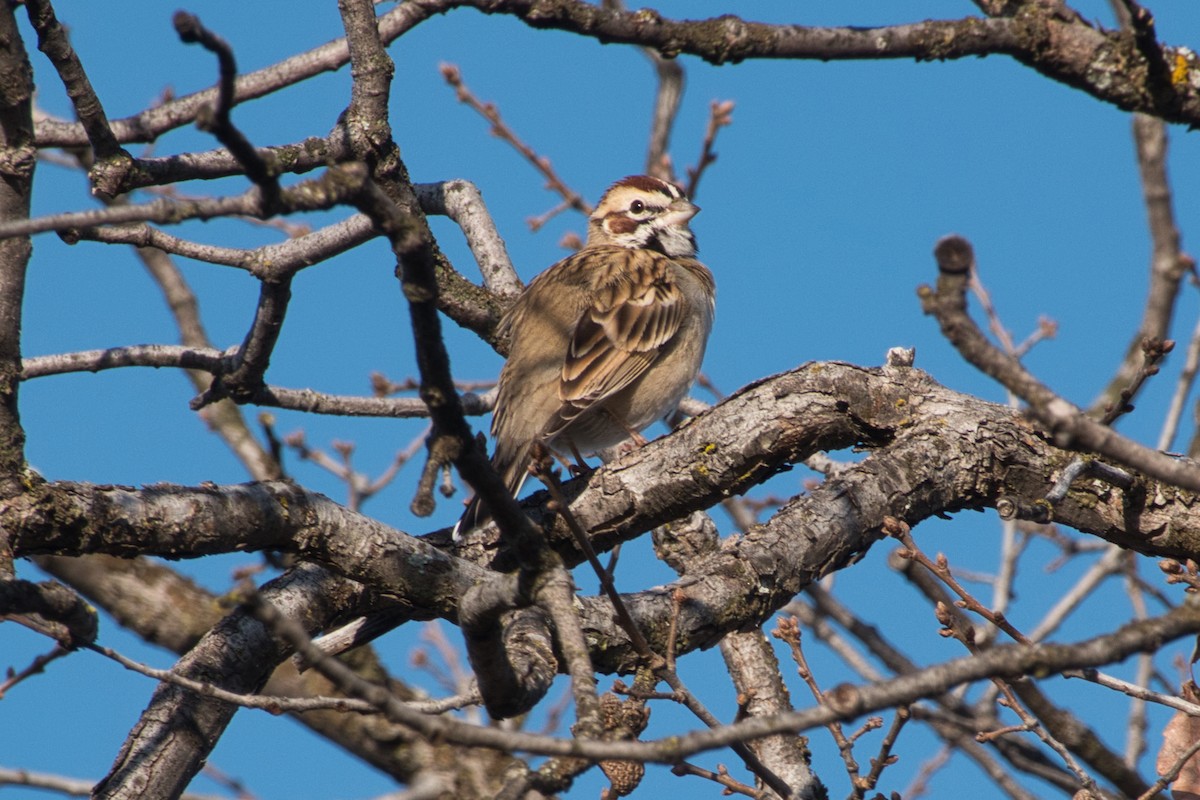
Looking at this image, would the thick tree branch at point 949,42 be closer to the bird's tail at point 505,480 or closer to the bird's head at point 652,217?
the bird's tail at point 505,480

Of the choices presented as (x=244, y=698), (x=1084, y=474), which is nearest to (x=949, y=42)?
(x=1084, y=474)

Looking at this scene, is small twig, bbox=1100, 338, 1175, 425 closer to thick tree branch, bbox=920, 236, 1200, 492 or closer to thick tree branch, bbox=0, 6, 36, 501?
thick tree branch, bbox=920, 236, 1200, 492

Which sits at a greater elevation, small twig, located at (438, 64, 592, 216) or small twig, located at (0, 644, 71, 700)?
small twig, located at (438, 64, 592, 216)

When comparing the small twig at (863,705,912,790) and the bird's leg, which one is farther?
the bird's leg

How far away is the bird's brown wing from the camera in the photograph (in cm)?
560

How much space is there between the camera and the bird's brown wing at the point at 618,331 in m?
5.60

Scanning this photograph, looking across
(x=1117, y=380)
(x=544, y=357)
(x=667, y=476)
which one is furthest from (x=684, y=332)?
(x=1117, y=380)

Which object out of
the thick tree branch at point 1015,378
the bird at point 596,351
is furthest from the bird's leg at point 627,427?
→ the thick tree branch at point 1015,378

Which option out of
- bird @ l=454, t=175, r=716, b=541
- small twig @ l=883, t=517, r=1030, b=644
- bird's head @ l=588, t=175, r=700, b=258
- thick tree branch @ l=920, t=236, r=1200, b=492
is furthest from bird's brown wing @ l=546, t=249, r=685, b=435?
thick tree branch @ l=920, t=236, r=1200, b=492

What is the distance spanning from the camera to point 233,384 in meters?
5.12

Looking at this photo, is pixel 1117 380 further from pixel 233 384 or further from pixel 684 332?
pixel 233 384

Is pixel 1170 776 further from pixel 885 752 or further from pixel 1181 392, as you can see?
pixel 1181 392

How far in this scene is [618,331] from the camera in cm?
588

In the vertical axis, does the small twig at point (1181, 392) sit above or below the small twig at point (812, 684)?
above
